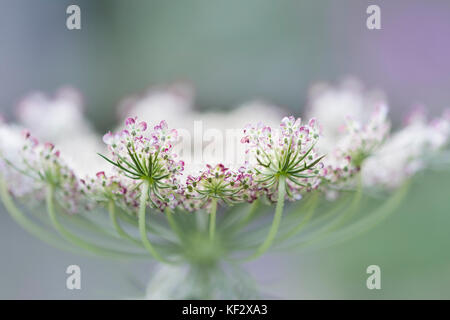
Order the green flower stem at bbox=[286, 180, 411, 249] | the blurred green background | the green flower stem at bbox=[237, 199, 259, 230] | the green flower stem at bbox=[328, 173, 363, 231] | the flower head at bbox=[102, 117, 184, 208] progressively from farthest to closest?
the blurred green background
the green flower stem at bbox=[286, 180, 411, 249]
the green flower stem at bbox=[328, 173, 363, 231]
the green flower stem at bbox=[237, 199, 259, 230]
the flower head at bbox=[102, 117, 184, 208]

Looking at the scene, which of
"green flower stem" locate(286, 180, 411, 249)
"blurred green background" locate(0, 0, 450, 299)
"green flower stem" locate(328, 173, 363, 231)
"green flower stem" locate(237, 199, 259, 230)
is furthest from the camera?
"blurred green background" locate(0, 0, 450, 299)

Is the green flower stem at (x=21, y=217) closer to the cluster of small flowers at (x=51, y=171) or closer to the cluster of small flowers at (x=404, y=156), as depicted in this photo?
the cluster of small flowers at (x=51, y=171)

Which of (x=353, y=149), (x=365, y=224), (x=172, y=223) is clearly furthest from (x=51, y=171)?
(x=365, y=224)

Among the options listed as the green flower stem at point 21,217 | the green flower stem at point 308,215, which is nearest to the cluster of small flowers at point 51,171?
the green flower stem at point 21,217

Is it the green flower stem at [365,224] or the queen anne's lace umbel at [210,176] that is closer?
the queen anne's lace umbel at [210,176]

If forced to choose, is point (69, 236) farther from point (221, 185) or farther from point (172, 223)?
point (221, 185)

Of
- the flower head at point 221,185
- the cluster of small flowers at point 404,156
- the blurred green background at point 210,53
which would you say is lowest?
the flower head at point 221,185

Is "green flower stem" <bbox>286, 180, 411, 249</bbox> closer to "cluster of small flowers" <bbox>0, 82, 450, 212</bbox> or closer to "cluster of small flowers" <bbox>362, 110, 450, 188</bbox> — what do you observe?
"cluster of small flowers" <bbox>362, 110, 450, 188</bbox>

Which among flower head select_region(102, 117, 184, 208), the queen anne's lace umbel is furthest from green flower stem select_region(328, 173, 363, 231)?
flower head select_region(102, 117, 184, 208)
